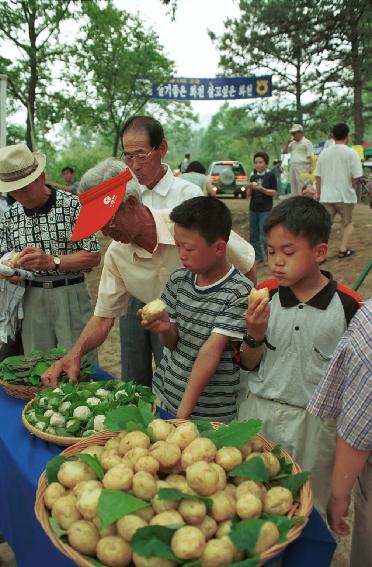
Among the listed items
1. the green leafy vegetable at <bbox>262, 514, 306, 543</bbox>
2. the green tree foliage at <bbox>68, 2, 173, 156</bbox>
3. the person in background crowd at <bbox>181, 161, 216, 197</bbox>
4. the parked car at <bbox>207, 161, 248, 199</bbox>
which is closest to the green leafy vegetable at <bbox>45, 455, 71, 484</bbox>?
the green leafy vegetable at <bbox>262, 514, 306, 543</bbox>

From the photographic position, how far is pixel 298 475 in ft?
4.66

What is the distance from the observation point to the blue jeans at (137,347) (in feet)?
9.77

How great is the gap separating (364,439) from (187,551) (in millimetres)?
624

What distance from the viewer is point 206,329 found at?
6.82ft

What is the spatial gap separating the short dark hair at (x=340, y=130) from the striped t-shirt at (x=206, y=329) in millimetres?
5376

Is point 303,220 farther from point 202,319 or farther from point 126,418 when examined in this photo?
point 126,418

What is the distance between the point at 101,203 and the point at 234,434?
3.84 feet

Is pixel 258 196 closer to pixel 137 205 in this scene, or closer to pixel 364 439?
pixel 137 205

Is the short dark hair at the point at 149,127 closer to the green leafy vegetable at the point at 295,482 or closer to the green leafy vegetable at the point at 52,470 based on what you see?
the green leafy vegetable at the point at 52,470

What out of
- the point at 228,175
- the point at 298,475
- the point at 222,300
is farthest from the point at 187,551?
the point at 228,175

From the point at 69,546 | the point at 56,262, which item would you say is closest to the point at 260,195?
the point at 56,262

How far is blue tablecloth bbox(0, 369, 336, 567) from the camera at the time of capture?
1.42 metres

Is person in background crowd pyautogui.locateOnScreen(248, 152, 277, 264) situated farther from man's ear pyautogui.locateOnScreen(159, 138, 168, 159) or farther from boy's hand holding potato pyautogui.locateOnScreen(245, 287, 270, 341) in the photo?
boy's hand holding potato pyautogui.locateOnScreen(245, 287, 270, 341)

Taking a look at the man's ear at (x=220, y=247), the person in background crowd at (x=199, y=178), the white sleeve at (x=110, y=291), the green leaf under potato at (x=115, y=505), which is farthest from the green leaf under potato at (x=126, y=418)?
the person in background crowd at (x=199, y=178)
